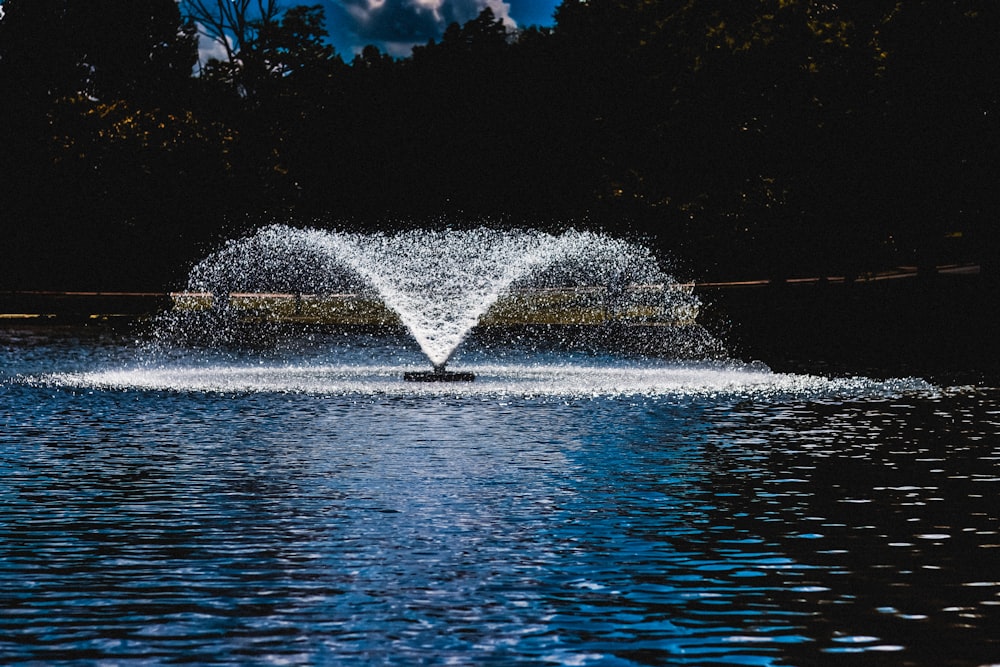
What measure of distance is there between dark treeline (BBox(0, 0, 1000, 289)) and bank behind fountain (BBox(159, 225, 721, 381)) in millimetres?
1998

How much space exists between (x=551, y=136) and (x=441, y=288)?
1008cm

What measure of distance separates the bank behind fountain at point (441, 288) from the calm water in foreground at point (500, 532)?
26105 millimetres

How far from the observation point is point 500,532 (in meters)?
12.7

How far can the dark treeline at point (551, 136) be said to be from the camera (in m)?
56.4

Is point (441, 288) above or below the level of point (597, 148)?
below

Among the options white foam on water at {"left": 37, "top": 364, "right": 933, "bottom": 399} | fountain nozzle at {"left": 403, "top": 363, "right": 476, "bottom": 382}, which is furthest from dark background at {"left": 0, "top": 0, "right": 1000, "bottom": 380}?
fountain nozzle at {"left": 403, "top": 363, "right": 476, "bottom": 382}

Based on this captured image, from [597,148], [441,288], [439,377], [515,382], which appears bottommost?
[515,382]

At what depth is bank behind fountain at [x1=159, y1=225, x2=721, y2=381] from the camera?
191ft

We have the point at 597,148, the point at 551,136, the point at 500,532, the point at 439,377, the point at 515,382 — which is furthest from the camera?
the point at 551,136

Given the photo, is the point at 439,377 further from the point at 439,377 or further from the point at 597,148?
the point at 597,148

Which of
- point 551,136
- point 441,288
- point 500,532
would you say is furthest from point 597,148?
point 500,532

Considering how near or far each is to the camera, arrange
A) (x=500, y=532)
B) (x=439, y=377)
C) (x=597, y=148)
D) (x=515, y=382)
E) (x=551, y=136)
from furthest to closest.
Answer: (x=551, y=136), (x=597, y=148), (x=439, y=377), (x=515, y=382), (x=500, y=532)

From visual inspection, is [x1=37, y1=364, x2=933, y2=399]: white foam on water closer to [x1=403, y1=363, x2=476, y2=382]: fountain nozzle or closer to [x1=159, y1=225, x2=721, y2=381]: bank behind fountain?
[x1=403, y1=363, x2=476, y2=382]: fountain nozzle

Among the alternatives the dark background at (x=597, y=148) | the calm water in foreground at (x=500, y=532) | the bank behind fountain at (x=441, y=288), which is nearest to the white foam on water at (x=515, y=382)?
the calm water in foreground at (x=500, y=532)
